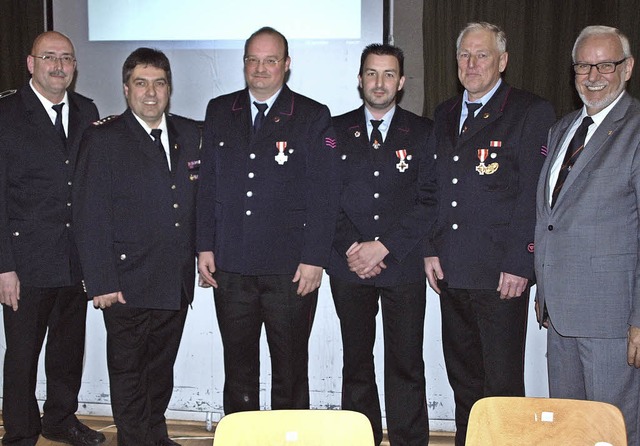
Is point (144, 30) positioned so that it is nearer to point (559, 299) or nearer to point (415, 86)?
point (415, 86)

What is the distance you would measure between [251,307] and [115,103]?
319cm

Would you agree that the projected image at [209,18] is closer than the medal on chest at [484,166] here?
No

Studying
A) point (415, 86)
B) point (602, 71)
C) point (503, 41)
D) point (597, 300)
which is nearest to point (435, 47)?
point (415, 86)

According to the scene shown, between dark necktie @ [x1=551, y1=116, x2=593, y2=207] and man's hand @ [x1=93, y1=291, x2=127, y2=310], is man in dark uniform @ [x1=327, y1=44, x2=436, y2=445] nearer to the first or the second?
dark necktie @ [x1=551, y1=116, x2=593, y2=207]

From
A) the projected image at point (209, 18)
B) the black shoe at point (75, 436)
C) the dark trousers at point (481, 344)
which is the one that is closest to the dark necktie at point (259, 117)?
the dark trousers at point (481, 344)

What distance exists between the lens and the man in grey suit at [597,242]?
250cm

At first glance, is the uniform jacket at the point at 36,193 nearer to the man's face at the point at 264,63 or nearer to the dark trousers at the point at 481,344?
the man's face at the point at 264,63

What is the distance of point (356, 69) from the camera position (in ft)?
17.7

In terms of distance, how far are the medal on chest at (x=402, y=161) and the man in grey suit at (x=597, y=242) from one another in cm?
63

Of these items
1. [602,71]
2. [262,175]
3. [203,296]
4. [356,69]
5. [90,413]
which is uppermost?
[356,69]

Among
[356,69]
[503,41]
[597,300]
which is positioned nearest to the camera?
[597,300]

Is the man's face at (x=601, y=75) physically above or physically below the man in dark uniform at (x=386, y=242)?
above

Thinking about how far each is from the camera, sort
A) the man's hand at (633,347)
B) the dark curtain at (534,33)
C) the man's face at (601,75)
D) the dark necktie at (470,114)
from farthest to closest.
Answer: the dark curtain at (534,33)
the dark necktie at (470,114)
the man's face at (601,75)
the man's hand at (633,347)

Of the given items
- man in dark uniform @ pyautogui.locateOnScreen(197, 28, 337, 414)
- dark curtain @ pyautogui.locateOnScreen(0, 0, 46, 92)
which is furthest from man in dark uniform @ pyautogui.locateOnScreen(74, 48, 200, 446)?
dark curtain @ pyautogui.locateOnScreen(0, 0, 46, 92)
